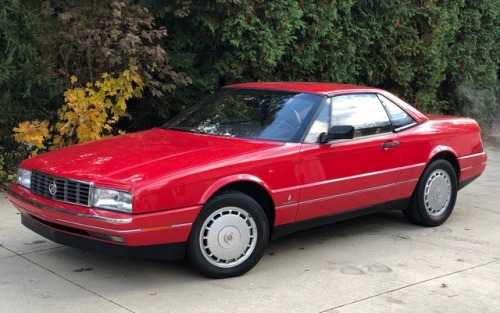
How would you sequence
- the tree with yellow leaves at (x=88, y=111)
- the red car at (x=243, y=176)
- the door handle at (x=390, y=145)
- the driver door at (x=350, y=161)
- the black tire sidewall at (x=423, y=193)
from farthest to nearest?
the tree with yellow leaves at (x=88, y=111) < the black tire sidewall at (x=423, y=193) < the door handle at (x=390, y=145) < the driver door at (x=350, y=161) < the red car at (x=243, y=176)

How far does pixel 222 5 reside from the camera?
8.29m

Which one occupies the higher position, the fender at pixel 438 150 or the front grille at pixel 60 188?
the fender at pixel 438 150

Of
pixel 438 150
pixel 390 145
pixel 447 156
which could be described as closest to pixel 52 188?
pixel 390 145

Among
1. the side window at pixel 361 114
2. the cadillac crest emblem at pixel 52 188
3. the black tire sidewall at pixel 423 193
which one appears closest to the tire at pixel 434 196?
the black tire sidewall at pixel 423 193

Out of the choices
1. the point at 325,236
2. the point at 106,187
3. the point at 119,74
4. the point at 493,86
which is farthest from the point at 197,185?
the point at 493,86

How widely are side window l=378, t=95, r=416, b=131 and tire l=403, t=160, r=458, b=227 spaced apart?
51cm

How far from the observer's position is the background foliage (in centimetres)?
761

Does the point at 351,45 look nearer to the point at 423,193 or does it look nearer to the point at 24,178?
the point at 423,193

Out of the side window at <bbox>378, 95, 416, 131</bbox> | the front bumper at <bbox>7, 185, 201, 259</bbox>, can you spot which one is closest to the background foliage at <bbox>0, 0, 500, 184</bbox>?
the side window at <bbox>378, 95, 416, 131</bbox>

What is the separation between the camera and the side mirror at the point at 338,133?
5312 millimetres

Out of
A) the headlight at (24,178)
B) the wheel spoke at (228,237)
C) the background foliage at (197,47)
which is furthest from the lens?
the background foliage at (197,47)

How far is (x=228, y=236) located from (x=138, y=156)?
0.91 meters

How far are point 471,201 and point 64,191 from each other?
5.19m

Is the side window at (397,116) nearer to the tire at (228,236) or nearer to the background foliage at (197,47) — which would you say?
the tire at (228,236)
